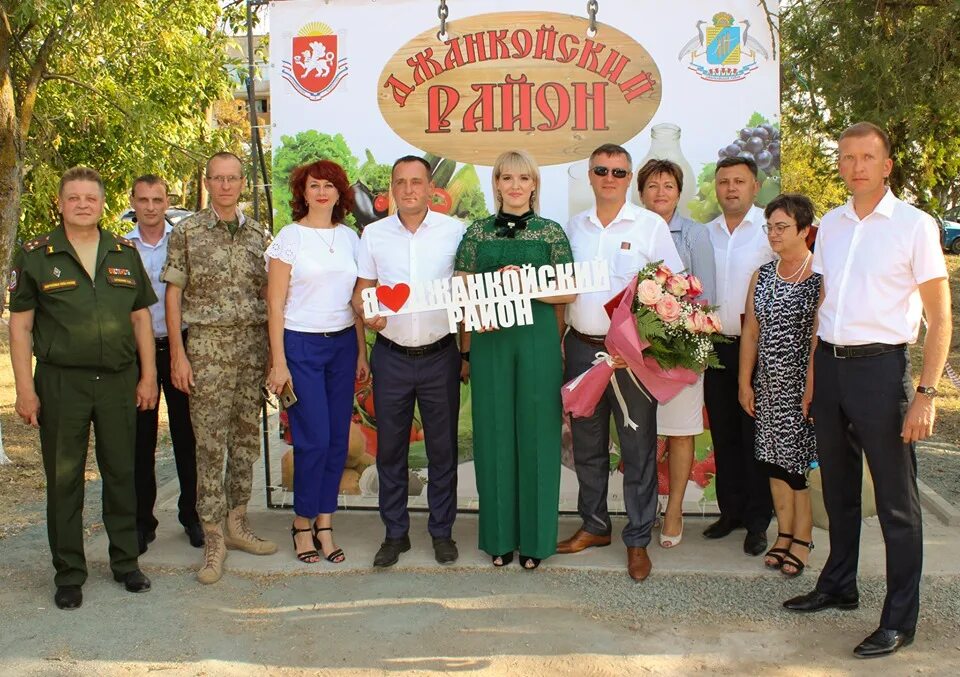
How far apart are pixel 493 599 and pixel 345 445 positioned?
105 centimetres

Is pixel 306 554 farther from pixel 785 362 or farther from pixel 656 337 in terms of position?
pixel 785 362

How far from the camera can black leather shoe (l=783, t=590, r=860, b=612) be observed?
3744 mm

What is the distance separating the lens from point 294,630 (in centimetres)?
369

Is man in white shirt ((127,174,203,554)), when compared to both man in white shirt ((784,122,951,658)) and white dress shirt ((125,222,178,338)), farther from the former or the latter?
man in white shirt ((784,122,951,658))

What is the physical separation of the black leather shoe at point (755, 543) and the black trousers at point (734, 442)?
3 cm

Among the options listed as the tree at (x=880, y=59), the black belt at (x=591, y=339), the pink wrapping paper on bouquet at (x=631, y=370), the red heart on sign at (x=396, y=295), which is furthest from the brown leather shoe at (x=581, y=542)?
the tree at (x=880, y=59)

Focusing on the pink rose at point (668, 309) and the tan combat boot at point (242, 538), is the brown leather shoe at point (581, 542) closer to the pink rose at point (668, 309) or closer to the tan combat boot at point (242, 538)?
the pink rose at point (668, 309)

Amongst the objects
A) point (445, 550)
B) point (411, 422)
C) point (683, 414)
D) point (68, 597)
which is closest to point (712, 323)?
point (683, 414)

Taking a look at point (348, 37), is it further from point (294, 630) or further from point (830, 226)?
point (294, 630)

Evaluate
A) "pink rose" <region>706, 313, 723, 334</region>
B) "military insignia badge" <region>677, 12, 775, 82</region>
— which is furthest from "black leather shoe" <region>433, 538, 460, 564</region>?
"military insignia badge" <region>677, 12, 775, 82</region>

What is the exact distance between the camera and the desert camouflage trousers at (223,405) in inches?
163

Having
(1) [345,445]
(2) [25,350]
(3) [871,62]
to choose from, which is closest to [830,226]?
(1) [345,445]

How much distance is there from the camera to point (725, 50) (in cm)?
478

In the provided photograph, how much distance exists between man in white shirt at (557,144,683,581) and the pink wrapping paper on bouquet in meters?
0.14
